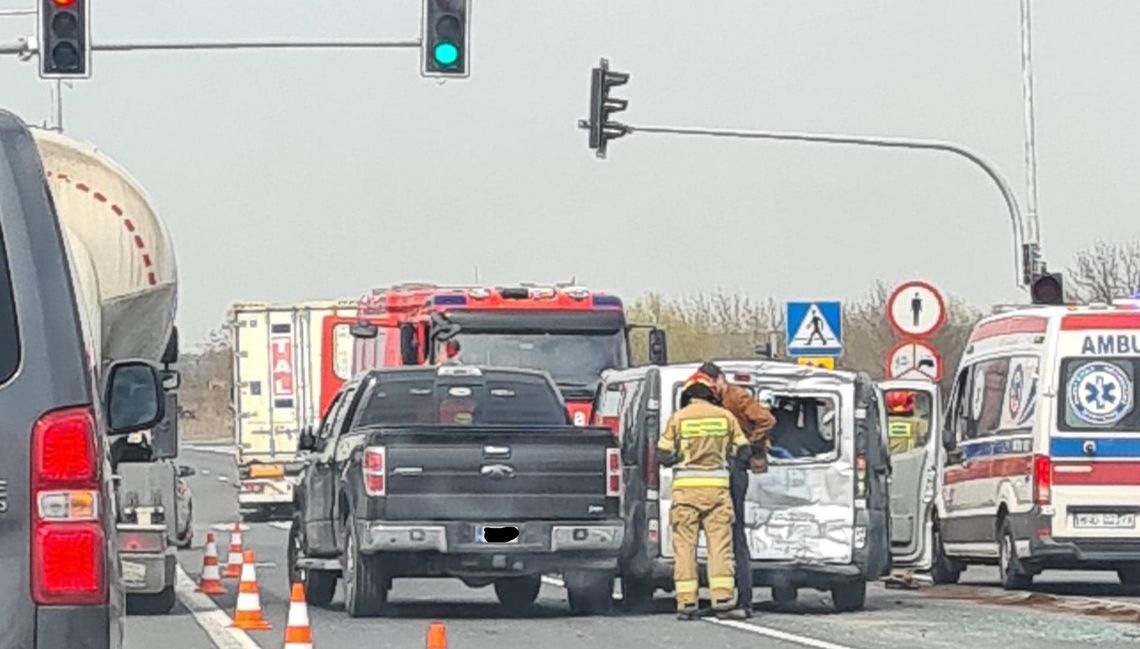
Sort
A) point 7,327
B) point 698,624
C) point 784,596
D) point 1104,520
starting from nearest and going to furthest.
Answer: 1. point 7,327
2. point 698,624
3. point 784,596
4. point 1104,520

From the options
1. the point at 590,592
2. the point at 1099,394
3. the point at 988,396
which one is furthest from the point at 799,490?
the point at 988,396

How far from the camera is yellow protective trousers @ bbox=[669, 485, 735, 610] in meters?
17.9

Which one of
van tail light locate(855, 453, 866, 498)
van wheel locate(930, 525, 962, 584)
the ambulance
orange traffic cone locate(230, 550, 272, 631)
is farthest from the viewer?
van wheel locate(930, 525, 962, 584)

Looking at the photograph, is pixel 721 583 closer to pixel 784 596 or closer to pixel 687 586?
pixel 687 586

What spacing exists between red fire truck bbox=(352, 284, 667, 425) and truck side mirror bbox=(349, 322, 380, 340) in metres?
0.94

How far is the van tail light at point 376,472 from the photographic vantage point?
17656 mm

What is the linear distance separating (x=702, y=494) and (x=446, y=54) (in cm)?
675

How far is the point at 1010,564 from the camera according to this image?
72.0 feet

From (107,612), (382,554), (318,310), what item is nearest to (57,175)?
(382,554)

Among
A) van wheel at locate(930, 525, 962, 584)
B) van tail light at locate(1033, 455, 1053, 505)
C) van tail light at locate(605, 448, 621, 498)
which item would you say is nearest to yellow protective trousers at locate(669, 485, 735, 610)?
van tail light at locate(605, 448, 621, 498)

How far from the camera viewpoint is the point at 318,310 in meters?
35.7

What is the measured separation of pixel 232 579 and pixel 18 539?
17.6 meters

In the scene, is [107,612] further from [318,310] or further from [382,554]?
[318,310]

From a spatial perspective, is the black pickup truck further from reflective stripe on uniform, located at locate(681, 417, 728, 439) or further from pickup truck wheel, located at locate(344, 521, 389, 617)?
reflective stripe on uniform, located at locate(681, 417, 728, 439)
